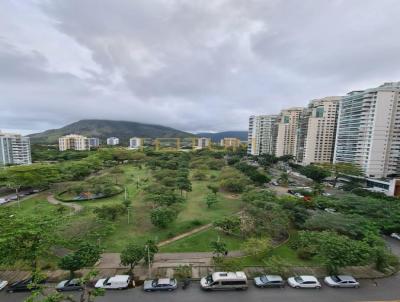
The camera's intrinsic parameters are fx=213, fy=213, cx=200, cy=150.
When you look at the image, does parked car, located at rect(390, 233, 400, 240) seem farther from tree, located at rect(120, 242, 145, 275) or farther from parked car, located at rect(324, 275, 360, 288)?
tree, located at rect(120, 242, 145, 275)

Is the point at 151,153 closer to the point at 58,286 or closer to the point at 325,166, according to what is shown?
the point at 325,166

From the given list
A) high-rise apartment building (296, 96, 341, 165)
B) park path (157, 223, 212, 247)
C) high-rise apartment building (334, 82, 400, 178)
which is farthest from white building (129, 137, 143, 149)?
park path (157, 223, 212, 247)

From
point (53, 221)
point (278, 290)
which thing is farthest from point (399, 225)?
point (53, 221)

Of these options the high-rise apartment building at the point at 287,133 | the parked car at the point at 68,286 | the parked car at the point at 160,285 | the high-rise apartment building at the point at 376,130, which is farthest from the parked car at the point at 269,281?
the high-rise apartment building at the point at 287,133

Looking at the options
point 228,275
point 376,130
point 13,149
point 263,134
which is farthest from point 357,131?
point 13,149

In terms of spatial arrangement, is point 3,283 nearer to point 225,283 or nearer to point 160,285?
point 160,285
